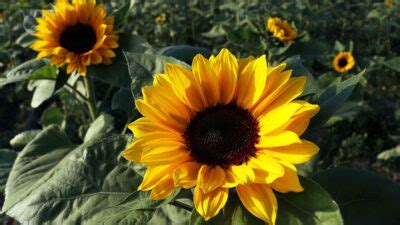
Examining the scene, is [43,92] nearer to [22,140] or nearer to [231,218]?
[22,140]

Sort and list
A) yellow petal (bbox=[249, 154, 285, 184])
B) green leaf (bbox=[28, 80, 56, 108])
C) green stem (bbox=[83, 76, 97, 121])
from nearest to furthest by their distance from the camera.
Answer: yellow petal (bbox=[249, 154, 285, 184]), green leaf (bbox=[28, 80, 56, 108]), green stem (bbox=[83, 76, 97, 121])

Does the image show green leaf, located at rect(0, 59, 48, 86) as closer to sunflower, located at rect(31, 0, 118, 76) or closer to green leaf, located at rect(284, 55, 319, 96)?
sunflower, located at rect(31, 0, 118, 76)

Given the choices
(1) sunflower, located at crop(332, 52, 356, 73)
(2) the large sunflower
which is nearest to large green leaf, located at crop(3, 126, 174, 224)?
(2) the large sunflower

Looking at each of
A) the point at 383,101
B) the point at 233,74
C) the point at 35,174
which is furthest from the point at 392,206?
the point at 383,101

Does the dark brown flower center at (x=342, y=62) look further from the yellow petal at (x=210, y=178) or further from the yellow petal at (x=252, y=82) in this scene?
the yellow petal at (x=210, y=178)

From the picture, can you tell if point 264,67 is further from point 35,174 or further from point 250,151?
point 35,174
